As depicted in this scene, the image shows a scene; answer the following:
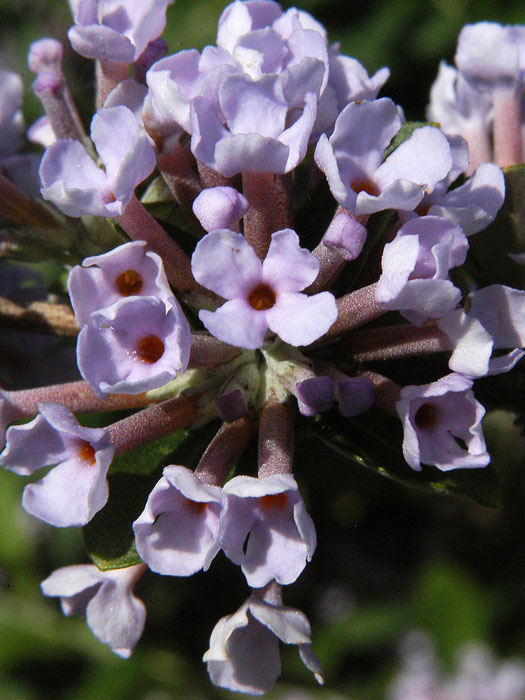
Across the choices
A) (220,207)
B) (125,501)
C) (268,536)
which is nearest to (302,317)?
(220,207)

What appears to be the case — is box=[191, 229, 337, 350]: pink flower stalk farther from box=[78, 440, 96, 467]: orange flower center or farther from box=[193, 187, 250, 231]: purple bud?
box=[78, 440, 96, 467]: orange flower center

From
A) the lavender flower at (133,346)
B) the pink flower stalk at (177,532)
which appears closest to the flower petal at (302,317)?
the lavender flower at (133,346)

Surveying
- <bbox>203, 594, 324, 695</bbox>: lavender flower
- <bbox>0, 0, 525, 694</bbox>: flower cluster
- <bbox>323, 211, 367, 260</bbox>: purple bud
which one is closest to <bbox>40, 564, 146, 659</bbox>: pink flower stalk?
<bbox>0, 0, 525, 694</bbox>: flower cluster

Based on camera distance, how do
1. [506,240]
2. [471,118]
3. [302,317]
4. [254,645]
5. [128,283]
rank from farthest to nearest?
1. [471,118]
2. [506,240]
3. [254,645]
4. [128,283]
5. [302,317]

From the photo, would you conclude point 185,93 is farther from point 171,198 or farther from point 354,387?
point 354,387

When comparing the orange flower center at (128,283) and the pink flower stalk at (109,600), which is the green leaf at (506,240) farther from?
the pink flower stalk at (109,600)

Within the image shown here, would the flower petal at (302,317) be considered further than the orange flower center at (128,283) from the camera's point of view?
No

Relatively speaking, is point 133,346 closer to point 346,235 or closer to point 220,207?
point 220,207
